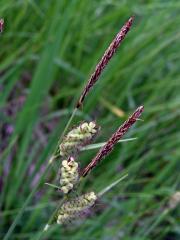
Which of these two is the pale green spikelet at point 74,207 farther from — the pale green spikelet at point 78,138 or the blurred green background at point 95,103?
the blurred green background at point 95,103

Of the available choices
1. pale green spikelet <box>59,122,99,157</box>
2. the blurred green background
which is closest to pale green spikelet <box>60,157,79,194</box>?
pale green spikelet <box>59,122,99,157</box>

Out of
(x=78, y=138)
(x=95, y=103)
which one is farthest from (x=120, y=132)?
(x=95, y=103)

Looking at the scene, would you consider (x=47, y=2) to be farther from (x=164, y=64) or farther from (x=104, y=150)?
(x=104, y=150)

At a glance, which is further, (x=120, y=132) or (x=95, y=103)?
(x=95, y=103)

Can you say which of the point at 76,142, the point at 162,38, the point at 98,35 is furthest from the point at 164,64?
the point at 76,142

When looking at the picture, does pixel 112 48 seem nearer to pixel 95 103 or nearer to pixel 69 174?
pixel 69 174

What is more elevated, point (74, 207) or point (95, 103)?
point (95, 103)

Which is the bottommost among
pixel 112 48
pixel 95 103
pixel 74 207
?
pixel 74 207
